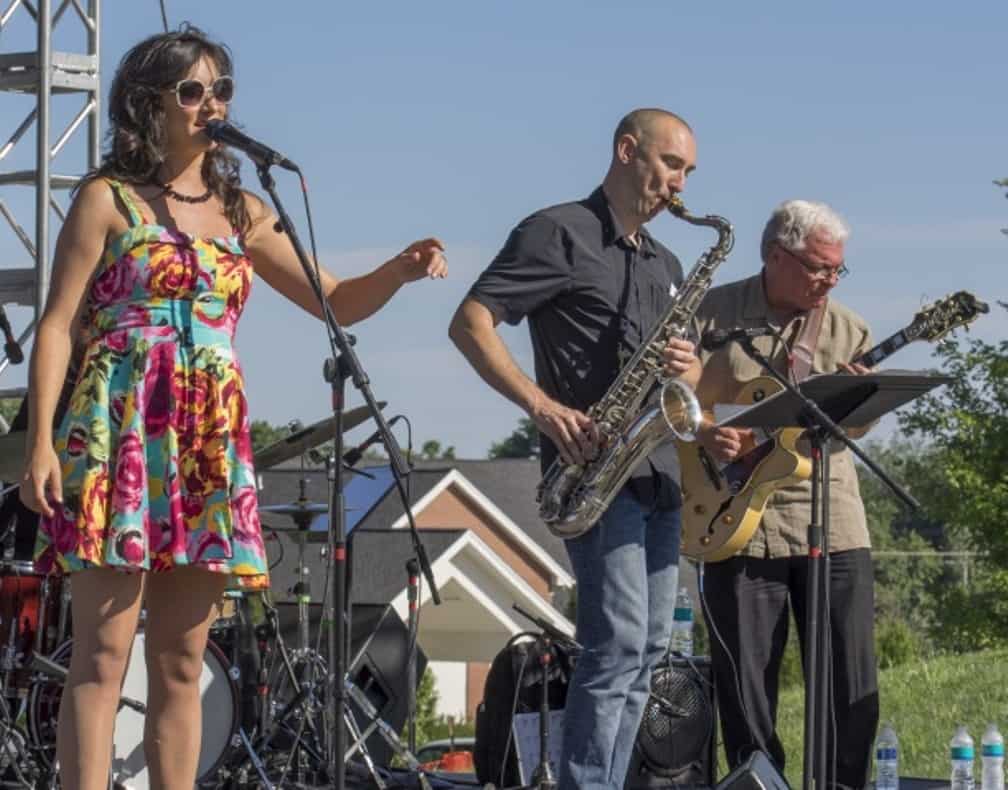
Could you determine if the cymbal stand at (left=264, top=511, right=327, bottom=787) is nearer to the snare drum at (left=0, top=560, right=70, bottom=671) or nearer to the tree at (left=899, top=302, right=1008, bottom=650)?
the snare drum at (left=0, top=560, right=70, bottom=671)

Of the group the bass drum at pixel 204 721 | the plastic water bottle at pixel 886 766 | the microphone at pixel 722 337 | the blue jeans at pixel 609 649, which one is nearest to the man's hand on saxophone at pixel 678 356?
the microphone at pixel 722 337

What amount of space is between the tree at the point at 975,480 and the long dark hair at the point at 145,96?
2348 centimetres

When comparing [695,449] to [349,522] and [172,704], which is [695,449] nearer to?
[349,522]

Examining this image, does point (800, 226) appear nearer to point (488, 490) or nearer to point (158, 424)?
point (158, 424)

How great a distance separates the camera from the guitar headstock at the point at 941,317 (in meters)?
6.27

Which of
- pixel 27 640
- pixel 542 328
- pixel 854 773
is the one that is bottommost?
pixel 854 773

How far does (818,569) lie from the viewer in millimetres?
5418

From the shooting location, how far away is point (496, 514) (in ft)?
130

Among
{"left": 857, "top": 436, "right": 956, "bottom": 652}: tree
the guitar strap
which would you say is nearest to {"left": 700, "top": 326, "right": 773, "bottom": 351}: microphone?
the guitar strap

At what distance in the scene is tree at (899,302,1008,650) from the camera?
87.7 feet

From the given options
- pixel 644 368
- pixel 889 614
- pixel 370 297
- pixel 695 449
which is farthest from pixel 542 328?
pixel 889 614

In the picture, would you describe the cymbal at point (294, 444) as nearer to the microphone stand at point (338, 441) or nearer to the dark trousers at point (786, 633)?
the dark trousers at point (786, 633)

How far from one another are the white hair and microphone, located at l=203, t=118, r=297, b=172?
8.48 ft

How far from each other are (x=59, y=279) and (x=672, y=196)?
2.15 meters
